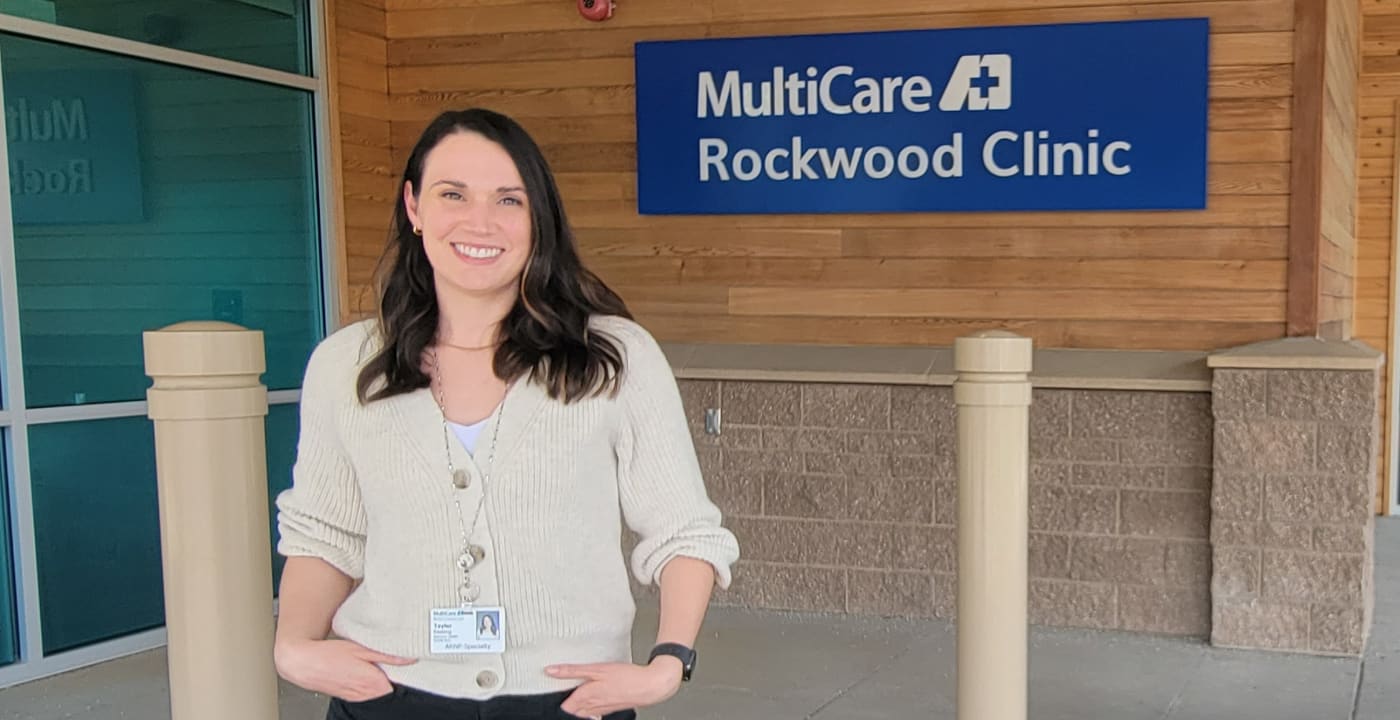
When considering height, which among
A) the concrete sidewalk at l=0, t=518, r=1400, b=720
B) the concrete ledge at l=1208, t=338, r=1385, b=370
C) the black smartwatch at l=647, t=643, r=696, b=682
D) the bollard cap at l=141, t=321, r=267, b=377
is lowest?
the concrete sidewalk at l=0, t=518, r=1400, b=720

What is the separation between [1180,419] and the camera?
4.53 meters

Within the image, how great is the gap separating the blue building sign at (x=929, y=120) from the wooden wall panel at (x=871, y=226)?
7cm

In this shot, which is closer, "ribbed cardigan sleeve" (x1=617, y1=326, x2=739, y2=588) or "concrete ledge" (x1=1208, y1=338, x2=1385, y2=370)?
"ribbed cardigan sleeve" (x1=617, y1=326, x2=739, y2=588)

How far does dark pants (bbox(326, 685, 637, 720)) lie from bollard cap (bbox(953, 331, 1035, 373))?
1.42 meters

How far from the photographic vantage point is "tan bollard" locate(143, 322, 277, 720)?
2051mm

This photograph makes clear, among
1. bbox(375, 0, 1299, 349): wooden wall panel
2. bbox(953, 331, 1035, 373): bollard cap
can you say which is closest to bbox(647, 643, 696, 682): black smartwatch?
bbox(953, 331, 1035, 373): bollard cap

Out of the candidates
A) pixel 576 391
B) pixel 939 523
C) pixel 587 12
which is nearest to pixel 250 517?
pixel 576 391

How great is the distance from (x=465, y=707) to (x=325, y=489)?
0.32 meters

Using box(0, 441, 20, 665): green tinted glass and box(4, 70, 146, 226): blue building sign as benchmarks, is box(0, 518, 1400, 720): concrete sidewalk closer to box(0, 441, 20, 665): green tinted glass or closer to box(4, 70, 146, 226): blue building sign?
box(0, 441, 20, 665): green tinted glass

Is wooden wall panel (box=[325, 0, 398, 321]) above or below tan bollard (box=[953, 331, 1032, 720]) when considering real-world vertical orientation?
above

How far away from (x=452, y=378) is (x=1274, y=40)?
3.72m

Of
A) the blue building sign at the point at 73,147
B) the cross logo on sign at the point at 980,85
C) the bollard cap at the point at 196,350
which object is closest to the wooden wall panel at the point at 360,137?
the blue building sign at the point at 73,147

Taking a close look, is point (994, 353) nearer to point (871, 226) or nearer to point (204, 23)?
point (871, 226)

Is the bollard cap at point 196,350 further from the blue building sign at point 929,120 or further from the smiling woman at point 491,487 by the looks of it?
the blue building sign at point 929,120
